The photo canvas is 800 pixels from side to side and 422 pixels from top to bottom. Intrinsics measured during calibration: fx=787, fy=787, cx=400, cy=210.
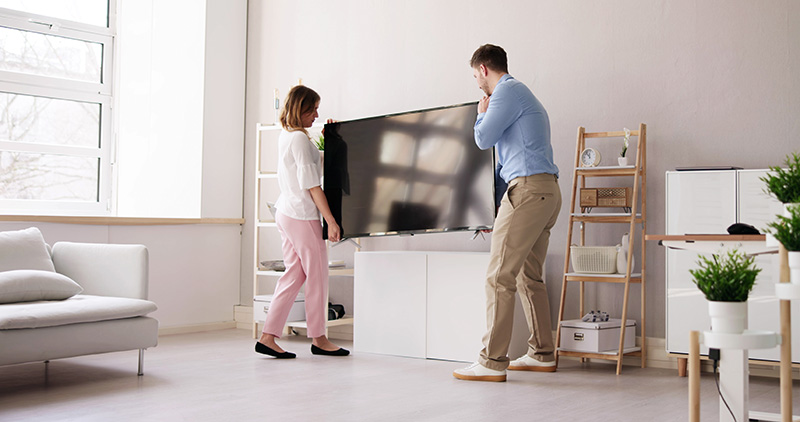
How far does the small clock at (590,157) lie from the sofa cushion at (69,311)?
2214 mm

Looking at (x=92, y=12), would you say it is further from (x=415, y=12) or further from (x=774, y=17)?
(x=774, y=17)

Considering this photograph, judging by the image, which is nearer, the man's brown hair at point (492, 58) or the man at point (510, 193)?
the man at point (510, 193)

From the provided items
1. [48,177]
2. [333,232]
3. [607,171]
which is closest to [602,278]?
[607,171]

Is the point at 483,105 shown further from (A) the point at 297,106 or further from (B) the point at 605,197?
(A) the point at 297,106

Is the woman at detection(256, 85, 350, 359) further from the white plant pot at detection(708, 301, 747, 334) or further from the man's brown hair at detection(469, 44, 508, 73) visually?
the white plant pot at detection(708, 301, 747, 334)

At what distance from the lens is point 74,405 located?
2.95 m

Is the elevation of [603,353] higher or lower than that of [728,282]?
lower

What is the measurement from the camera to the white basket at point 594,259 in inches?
151

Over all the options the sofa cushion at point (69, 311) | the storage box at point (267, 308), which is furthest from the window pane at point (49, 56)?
the sofa cushion at point (69, 311)

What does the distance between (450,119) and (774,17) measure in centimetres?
160

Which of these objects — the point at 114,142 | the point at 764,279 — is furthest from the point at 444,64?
the point at 114,142

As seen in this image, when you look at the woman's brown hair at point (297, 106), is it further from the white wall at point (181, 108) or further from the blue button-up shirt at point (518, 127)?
the white wall at point (181, 108)

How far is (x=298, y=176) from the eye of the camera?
161 inches

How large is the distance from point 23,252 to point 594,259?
2.74 meters
